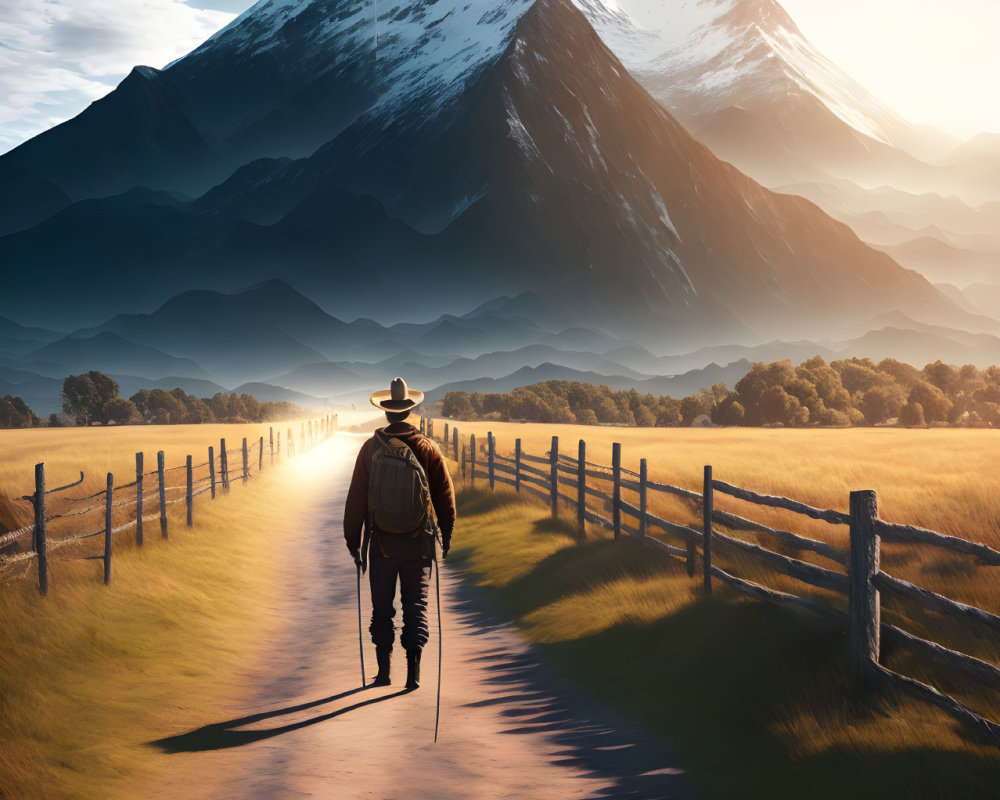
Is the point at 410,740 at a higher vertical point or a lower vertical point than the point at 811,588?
lower

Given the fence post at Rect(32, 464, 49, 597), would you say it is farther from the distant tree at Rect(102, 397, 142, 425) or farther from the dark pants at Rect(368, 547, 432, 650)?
the distant tree at Rect(102, 397, 142, 425)

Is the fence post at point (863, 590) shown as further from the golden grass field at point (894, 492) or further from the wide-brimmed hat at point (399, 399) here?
the wide-brimmed hat at point (399, 399)

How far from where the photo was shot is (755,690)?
7879 mm

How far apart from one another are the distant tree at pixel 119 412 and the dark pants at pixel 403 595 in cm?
12648

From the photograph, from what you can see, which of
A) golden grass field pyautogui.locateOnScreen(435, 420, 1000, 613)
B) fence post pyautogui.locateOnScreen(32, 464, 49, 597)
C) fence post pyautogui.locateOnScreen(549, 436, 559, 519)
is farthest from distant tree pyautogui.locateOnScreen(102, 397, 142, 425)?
fence post pyautogui.locateOnScreen(32, 464, 49, 597)

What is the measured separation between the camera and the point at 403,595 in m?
9.02

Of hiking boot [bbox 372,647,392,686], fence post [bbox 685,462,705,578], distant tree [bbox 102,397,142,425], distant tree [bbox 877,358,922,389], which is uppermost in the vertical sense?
distant tree [bbox 877,358,922,389]

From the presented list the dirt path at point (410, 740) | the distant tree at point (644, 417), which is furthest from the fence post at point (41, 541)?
the distant tree at point (644, 417)

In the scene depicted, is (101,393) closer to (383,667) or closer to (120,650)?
(120,650)

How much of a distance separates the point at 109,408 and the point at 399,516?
12834 centimetres

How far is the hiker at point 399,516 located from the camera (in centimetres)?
867

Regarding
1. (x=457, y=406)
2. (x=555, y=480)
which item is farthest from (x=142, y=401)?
(x=555, y=480)

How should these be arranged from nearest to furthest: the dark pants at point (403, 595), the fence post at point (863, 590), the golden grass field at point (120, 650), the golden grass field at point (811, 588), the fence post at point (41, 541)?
the golden grass field at point (811, 588) → the golden grass field at point (120, 650) → the fence post at point (863, 590) → the dark pants at point (403, 595) → the fence post at point (41, 541)

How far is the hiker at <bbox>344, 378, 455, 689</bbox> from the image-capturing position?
8672 mm
